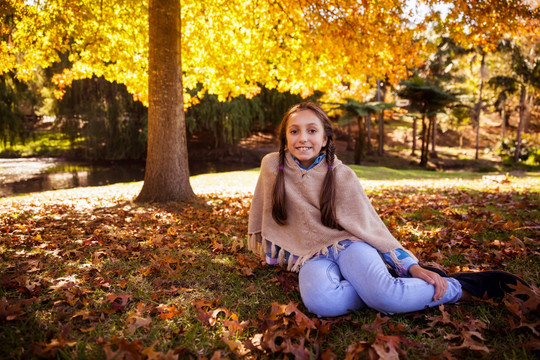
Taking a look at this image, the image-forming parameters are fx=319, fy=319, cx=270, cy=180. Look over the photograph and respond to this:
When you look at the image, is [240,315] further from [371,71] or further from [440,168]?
[440,168]

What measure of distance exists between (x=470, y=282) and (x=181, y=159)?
17.7 ft

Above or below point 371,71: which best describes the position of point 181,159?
below

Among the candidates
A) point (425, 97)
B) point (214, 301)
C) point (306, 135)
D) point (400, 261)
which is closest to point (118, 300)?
point (214, 301)

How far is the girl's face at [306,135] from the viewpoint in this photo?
2654 mm

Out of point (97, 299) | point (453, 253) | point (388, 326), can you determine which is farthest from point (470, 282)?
point (97, 299)

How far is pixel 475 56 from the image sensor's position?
22000mm

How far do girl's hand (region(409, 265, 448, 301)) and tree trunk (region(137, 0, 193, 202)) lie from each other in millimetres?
5070

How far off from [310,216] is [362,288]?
692 mm

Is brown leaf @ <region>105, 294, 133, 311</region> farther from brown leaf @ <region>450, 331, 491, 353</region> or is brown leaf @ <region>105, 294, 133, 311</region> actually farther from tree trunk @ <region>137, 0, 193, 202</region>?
tree trunk @ <region>137, 0, 193, 202</region>

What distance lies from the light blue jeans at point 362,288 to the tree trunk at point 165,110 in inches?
181

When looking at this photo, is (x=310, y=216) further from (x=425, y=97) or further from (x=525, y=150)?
(x=525, y=150)

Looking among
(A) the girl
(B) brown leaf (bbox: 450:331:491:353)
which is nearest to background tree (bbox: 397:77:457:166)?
(A) the girl

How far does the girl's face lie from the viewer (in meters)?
2.65

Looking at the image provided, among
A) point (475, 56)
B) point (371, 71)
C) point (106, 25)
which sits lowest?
point (371, 71)
